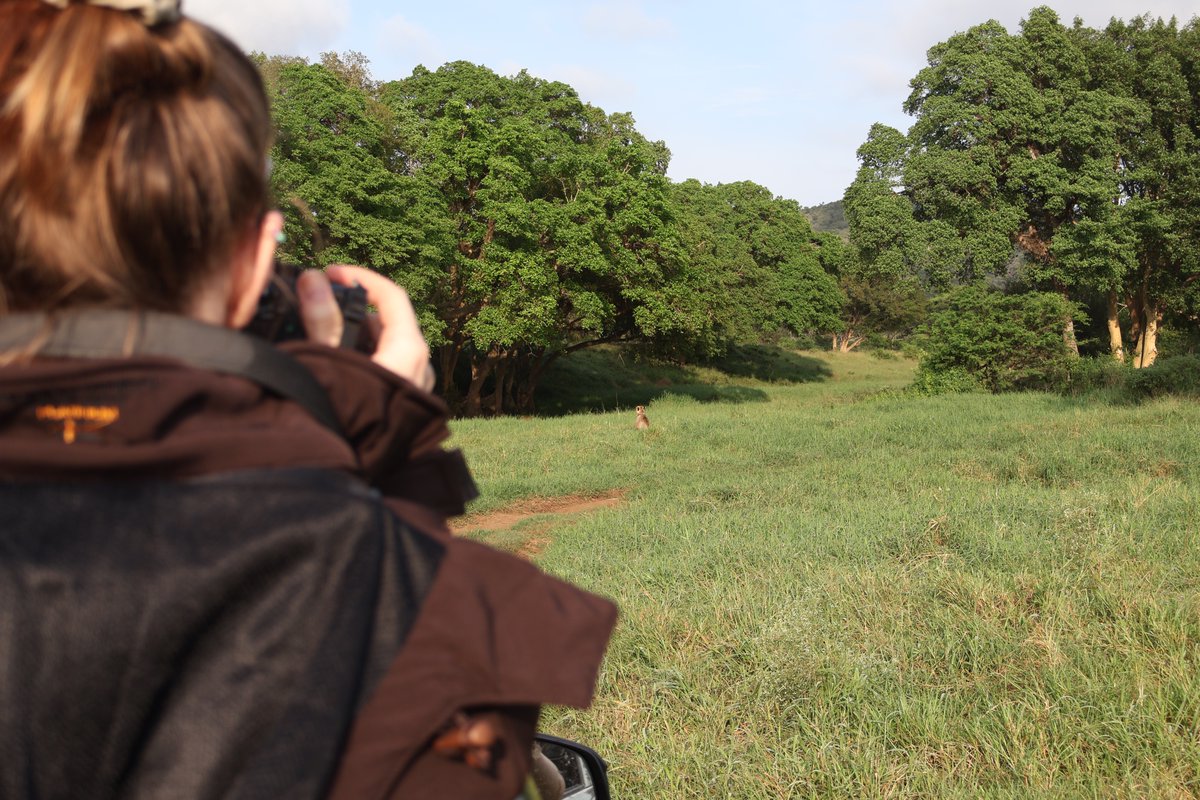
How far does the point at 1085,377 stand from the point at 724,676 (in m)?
24.3

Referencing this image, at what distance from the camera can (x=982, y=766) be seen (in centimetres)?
332

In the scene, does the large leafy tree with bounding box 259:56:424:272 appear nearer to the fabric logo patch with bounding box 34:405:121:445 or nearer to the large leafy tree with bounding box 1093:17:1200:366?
the fabric logo patch with bounding box 34:405:121:445

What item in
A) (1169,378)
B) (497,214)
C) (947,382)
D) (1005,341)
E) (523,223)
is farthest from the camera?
(947,382)

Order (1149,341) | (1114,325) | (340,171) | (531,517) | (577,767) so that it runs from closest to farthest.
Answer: (577,767) → (531,517) → (340,171) → (1149,341) → (1114,325)

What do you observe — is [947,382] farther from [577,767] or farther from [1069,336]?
[577,767]

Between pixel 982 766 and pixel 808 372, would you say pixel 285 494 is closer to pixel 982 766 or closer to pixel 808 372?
pixel 982 766

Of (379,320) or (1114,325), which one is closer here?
(379,320)

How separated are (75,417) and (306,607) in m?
0.26

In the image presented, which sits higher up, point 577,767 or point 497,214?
point 497,214

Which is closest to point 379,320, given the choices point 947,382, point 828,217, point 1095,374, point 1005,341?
point 1095,374

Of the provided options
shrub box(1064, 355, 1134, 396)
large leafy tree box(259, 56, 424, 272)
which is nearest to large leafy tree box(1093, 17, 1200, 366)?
shrub box(1064, 355, 1134, 396)

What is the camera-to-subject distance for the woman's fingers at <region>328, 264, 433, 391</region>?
1034 millimetres

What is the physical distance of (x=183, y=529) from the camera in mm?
771

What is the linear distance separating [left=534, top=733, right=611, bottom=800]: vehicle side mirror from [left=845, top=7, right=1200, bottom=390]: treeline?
27526mm
